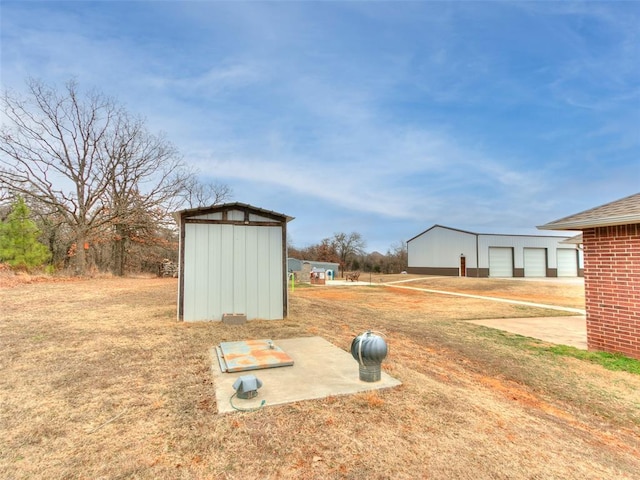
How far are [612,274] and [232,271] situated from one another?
291 inches

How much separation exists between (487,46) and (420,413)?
1290 cm

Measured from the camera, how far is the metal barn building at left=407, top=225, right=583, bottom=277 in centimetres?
2780

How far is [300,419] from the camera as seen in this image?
2805mm

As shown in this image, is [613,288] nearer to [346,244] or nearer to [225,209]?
[225,209]

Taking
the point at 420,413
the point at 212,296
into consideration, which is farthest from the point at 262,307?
the point at 420,413

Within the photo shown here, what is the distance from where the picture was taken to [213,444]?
244cm

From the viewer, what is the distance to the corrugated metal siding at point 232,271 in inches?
276

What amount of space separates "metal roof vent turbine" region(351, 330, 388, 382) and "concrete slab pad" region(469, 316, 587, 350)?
5339 mm

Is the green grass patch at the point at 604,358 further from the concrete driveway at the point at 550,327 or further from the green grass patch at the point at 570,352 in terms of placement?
the concrete driveway at the point at 550,327

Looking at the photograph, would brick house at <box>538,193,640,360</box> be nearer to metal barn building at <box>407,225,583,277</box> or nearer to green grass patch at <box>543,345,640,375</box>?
green grass patch at <box>543,345,640,375</box>

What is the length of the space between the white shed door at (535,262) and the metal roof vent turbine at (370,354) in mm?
30378

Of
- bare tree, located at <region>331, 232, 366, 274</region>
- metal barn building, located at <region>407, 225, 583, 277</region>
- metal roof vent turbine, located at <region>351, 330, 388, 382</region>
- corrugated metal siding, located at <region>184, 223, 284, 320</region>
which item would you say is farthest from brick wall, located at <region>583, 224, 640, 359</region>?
bare tree, located at <region>331, 232, 366, 274</region>

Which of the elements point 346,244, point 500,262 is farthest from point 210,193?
point 500,262

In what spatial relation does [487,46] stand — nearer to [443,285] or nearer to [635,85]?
[635,85]
